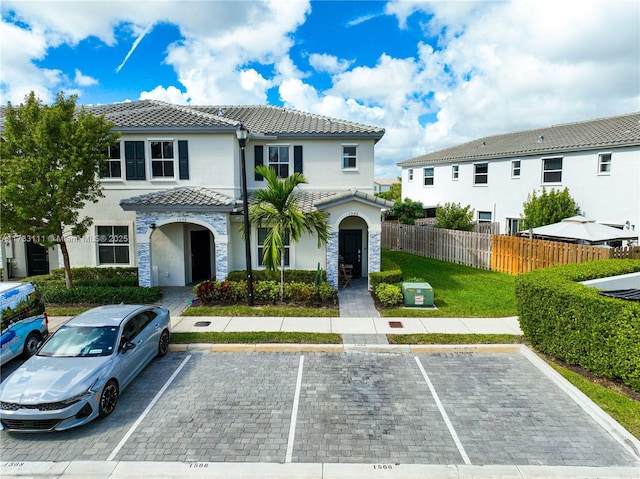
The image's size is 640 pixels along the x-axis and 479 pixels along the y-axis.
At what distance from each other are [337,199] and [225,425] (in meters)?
9.75

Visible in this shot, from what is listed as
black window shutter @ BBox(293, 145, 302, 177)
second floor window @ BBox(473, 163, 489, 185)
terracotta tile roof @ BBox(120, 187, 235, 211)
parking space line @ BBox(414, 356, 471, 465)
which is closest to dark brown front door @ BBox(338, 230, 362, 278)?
black window shutter @ BBox(293, 145, 302, 177)

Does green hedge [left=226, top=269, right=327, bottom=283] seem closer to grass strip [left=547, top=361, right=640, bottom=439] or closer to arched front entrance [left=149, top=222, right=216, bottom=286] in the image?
arched front entrance [left=149, top=222, right=216, bottom=286]

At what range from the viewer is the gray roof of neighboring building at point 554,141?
806 inches

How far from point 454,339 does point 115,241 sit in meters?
13.5

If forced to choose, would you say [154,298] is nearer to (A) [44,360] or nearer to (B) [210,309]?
(B) [210,309]

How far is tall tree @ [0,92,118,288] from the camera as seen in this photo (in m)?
12.2

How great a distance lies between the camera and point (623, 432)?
21.1ft

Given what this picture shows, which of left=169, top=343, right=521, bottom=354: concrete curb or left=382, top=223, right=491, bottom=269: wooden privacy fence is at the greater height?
left=382, top=223, right=491, bottom=269: wooden privacy fence

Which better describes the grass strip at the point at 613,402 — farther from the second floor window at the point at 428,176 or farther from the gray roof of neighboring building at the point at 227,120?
the second floor window at the point at 428,176

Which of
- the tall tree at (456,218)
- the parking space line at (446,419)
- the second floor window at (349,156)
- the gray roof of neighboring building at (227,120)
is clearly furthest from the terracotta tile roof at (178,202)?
the tall tree at (456,218)

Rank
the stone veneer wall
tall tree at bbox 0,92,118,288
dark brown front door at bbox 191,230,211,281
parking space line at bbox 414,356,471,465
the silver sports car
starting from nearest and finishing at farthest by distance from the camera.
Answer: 1. parking space line at bbox 414,356,471,465
2. the silver sports car
3. tall tree at bbox 0,92,118,288
4. the stone veneer wall
5. dark brown front door at bbox 191,230,211,281

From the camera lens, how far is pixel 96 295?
44.1 ft

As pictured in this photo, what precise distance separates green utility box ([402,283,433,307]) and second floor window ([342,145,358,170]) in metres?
6.93

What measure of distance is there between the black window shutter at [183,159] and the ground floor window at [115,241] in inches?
125
